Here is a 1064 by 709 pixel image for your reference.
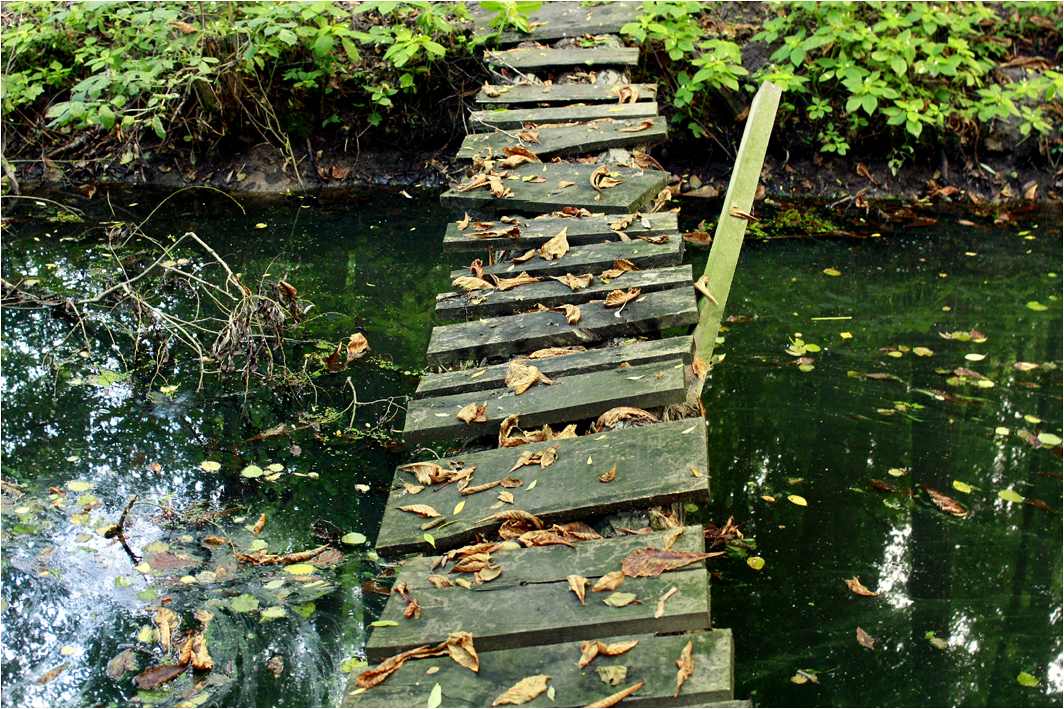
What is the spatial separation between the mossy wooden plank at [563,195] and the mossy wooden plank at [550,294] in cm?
58

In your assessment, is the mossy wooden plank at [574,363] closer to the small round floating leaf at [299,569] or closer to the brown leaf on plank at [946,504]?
the small round floating leaf at [299,569]

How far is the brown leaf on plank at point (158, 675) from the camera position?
271 centimetres

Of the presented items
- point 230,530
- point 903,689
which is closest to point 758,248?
point 903,689

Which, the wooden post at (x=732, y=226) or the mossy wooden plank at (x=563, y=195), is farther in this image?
the mossy wooden plank at (x=563, y=195)

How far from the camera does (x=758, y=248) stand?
593 cm

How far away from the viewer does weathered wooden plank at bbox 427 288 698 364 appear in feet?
9.96

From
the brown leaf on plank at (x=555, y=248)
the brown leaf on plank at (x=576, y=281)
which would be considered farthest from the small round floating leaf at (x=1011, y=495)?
the brown leaf on plank at (x=555, y=248)

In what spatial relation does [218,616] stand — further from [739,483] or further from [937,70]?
[937,70]

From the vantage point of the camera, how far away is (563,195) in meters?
3.90

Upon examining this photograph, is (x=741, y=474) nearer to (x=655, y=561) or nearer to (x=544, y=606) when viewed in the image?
(x=655, y=561)

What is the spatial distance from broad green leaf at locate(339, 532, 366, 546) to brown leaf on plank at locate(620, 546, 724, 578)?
62.9 inches

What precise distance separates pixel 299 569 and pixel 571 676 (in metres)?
1.71

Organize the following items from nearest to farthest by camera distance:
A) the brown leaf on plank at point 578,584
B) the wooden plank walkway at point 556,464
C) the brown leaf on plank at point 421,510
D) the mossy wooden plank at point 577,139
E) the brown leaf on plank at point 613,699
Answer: the brown leaf on plank at point 613,699, the wooden plank walkway at point 556,464, the brown leaf on plank at point 578,584, the brown leaf on plank at point 421,510, the mossy wooden plank at point 577,139

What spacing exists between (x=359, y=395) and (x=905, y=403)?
2778 millimetres
